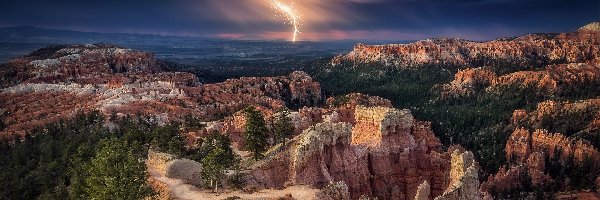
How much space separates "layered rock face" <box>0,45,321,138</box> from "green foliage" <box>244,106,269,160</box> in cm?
5896

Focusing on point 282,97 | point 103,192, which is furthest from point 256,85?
point 103,192

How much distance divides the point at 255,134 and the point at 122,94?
98784 mm

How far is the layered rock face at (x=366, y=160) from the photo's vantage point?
42.7 metres

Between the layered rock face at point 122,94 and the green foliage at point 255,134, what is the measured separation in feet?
193

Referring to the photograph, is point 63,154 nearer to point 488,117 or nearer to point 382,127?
point 382,127

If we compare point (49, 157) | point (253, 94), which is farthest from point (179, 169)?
point (253, 94)

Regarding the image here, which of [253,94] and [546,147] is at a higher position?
[253,94]

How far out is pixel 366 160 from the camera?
48.1 meters

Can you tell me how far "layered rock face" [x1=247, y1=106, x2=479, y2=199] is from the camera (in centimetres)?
4272

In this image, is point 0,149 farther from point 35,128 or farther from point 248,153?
point 248,153

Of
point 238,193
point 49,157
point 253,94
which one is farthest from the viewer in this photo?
point 253,94

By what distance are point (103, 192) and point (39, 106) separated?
118 meters

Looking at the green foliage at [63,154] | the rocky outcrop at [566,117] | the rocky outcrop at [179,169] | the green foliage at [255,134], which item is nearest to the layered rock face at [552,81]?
the rocky outcrop at [566,117]

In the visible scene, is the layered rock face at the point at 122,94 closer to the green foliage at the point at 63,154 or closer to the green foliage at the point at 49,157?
the green foliage at the point at 49,157
